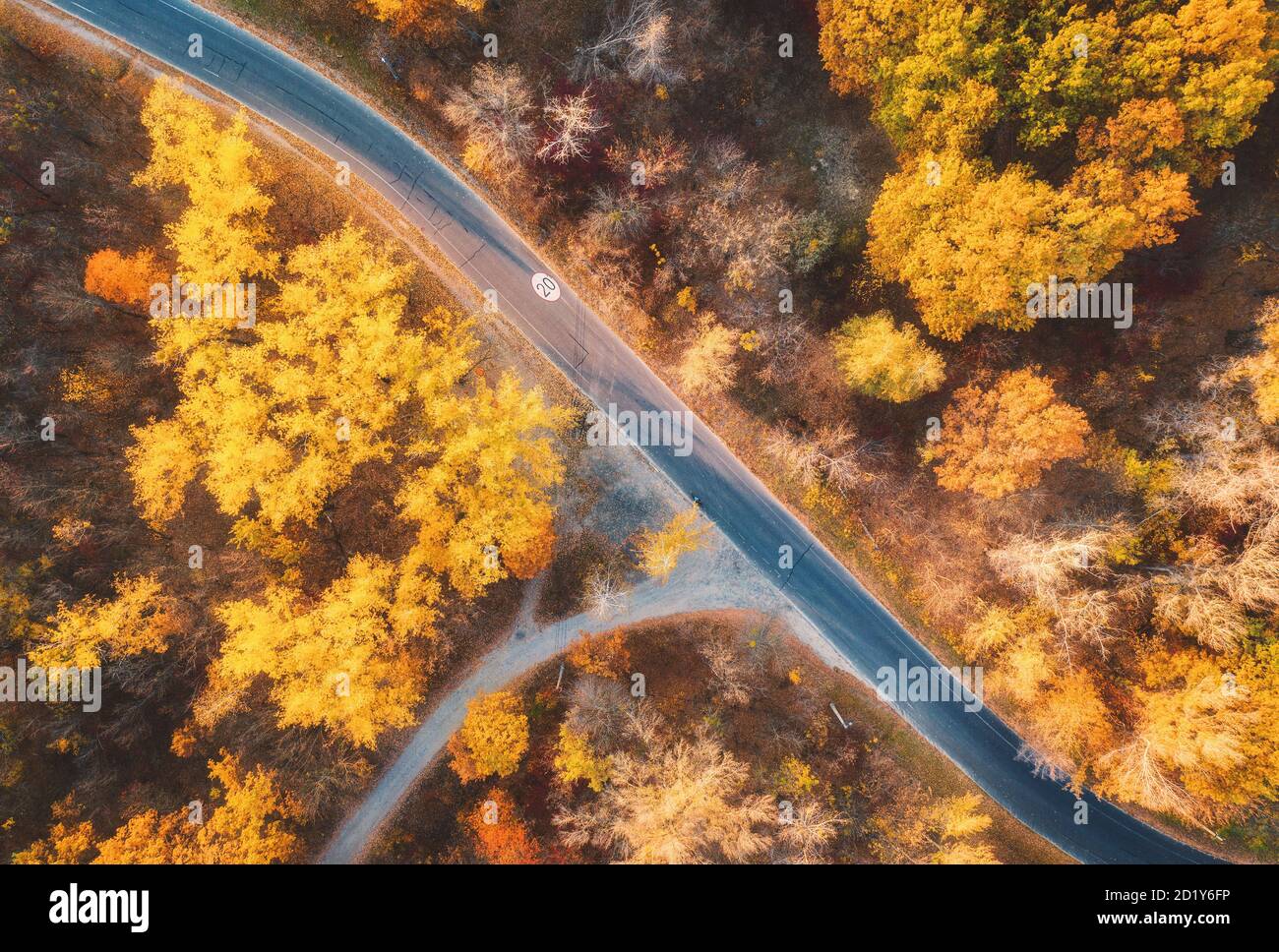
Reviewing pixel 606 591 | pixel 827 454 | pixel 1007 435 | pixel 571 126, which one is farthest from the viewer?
pixel 606 591

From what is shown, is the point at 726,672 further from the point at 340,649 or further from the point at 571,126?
the point at 571,126

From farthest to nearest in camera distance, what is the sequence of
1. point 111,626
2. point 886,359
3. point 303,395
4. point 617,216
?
point 617,216
point 111,626
point 303,395
point 886,359

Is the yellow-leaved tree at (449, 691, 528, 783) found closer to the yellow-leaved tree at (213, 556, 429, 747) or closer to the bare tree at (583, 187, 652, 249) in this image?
the yellow-leaved tree at (213, 556, 429, 747)

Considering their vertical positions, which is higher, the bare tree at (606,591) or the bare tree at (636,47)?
the bare tree at (636,47)

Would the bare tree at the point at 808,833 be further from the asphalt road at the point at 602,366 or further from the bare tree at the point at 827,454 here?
the bare tree at the point at 827,454

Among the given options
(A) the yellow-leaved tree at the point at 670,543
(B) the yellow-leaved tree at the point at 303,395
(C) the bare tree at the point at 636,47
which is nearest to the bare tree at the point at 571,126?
(C) the bare tree at the point at 636,47

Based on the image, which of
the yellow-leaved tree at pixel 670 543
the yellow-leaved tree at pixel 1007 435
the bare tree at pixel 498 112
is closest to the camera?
the yellow-leaved tree at pixel 1007 435

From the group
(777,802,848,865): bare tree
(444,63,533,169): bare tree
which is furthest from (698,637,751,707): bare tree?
(444,63,533,169): bare tree

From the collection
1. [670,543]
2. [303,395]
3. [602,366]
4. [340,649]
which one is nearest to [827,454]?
[670,543]
